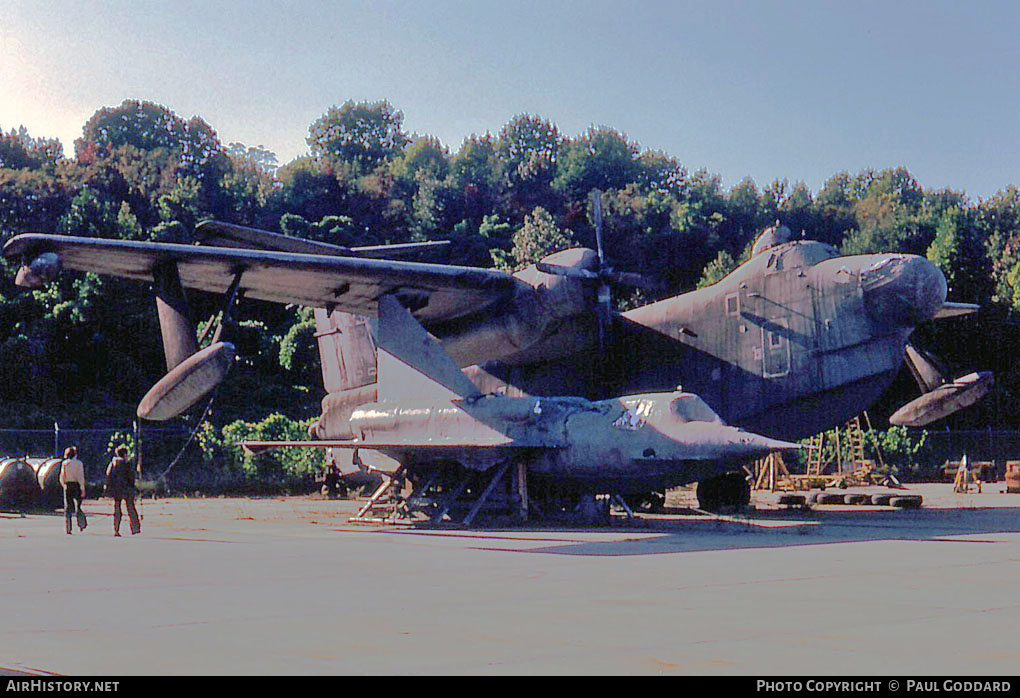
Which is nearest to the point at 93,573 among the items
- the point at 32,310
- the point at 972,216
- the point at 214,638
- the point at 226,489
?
the point at 214,638

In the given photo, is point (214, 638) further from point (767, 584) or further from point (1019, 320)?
point (1019, 320)

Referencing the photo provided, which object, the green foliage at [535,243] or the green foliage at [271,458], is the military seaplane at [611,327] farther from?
the green foliage at [535,243]

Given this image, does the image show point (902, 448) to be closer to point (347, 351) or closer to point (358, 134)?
point (347, 351)

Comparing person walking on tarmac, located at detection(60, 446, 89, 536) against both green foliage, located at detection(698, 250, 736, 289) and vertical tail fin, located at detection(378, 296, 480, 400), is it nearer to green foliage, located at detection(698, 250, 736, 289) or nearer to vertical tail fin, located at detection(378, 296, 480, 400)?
vertical tail fin, located at detection(378, 296, 480, 400)

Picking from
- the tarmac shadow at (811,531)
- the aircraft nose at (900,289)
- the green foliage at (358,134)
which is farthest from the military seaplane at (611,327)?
the green foliage at (358,134)

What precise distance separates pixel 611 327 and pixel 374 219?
2351 inches

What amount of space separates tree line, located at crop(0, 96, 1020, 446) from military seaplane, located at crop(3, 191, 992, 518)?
33.6m

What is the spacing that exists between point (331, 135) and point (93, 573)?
4515 inches

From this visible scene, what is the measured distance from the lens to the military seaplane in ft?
70.9

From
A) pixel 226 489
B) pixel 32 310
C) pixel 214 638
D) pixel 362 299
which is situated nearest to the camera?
pixel 214 638

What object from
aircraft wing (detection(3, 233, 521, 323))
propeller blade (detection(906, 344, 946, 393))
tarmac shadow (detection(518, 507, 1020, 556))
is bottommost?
tarmac shadow (detection(518, 507, 1020, 556))

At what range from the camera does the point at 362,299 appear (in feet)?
81.1

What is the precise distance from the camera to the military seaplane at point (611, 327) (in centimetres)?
2161

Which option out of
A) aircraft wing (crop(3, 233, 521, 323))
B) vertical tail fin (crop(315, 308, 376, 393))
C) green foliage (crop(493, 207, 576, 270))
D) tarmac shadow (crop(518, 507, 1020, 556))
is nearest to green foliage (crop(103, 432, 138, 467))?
vertical tail fin (crop(315, 308, 376, 393))
